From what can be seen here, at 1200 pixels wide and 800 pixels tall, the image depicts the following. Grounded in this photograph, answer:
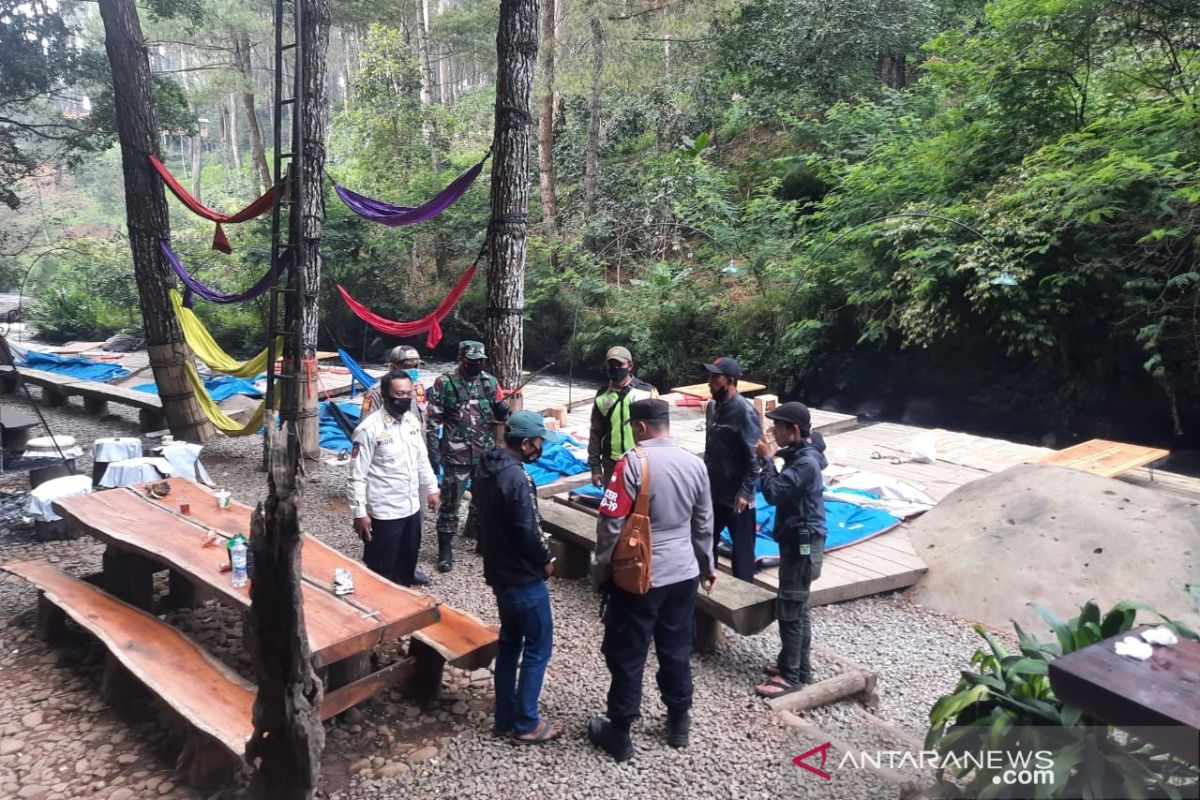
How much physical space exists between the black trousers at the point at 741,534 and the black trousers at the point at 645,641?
135 cm

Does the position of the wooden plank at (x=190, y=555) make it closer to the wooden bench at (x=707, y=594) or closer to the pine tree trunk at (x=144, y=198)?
the wooden bench at (x=707, y=594)

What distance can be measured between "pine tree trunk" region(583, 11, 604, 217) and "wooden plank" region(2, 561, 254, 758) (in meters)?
11.9

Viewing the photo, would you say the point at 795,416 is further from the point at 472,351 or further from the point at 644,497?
the point at 472,351

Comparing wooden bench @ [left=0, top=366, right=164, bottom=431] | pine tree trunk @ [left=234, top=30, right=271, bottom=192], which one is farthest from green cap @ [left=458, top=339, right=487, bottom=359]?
pine tree trunk @ [left=234, top=30, right=271, bottom=192]

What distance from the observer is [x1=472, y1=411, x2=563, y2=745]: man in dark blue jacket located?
2.69 metres

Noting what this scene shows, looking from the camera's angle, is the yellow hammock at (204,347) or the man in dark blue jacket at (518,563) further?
the yellow hammock at (204,347)

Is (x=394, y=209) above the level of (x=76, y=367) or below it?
above

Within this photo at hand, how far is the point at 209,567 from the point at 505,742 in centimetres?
146

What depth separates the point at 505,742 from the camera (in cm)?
280

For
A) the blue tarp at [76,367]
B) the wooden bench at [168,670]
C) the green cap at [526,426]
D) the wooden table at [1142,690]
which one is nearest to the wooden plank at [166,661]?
the wooden bench at [168,670]

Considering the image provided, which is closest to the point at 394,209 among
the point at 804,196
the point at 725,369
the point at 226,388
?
the point at 725,369

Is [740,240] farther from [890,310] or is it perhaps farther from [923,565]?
[923,565]

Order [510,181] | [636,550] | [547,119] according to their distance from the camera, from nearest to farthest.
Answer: [636,550] → [510,181] → [547,119]

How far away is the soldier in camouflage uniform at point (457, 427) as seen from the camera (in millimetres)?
4574
